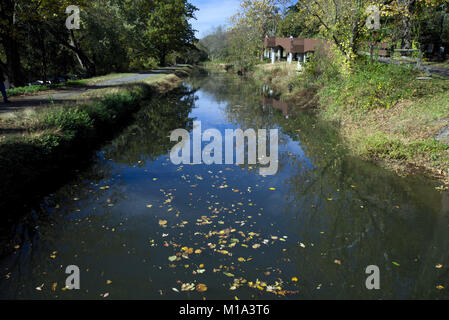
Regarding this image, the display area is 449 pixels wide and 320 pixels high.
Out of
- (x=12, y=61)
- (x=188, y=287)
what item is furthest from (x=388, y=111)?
(x=12, y=61)

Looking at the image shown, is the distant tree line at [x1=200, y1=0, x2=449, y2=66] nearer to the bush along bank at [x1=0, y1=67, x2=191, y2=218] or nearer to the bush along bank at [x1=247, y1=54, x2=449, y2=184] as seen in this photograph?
the bush along bank at [x1=247, y1=54, x2=449, y2=184]

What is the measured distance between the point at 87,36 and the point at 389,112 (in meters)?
34.2

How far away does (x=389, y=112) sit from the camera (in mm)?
14344

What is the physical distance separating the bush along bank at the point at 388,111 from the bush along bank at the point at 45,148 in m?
11.3

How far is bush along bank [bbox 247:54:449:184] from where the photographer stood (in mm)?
10398

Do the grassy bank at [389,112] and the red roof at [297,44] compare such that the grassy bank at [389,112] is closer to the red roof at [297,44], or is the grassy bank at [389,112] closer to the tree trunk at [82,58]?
the tree trunk at [82,58]

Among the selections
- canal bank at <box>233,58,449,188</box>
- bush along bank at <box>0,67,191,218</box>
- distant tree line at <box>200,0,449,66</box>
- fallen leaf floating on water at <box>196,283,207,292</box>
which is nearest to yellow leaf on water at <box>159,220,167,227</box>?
fallen leaf floating on water at <box>196,283,207,292</box>

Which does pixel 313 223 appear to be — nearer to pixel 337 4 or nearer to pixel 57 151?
pixel 57 151

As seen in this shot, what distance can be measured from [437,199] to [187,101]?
23.7 m

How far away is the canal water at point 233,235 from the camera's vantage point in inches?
207

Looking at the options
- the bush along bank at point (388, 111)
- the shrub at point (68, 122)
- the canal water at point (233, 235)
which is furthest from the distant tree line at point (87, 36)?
the bush along bank at point (388, 111)

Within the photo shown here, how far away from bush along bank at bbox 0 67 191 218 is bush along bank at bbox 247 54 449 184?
1129 centimetres

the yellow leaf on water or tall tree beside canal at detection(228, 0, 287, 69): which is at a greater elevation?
tall tree beside canal at detection(228, 0, 287, 69)

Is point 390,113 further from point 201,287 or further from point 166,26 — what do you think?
point 166,26
